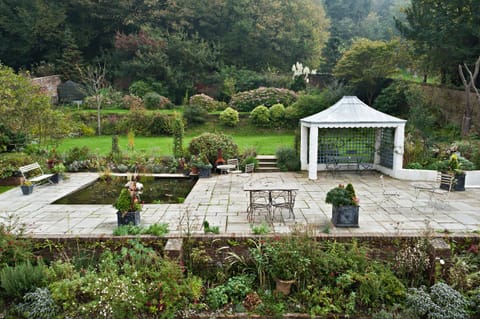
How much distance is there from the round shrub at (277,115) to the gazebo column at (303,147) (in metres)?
7.57

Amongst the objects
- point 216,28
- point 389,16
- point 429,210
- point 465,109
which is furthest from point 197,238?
point 389,16

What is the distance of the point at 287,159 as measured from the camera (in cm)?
1255

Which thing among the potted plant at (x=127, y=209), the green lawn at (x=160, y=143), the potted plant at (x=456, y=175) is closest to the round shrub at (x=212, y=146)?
the green lawn at (x=160, y=143)

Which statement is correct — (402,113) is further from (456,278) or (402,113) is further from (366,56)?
(456,278)

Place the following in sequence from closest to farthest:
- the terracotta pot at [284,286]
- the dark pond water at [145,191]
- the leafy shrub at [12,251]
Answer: the terracotta pot at [284,286] < the leafy shrub at [12,251] < the dark pond water at [145,191]

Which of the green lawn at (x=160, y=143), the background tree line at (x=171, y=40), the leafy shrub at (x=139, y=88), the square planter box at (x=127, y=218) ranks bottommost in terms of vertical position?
the green lawn at (x=160, y=143)

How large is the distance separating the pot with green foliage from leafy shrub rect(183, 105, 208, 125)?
514 inches

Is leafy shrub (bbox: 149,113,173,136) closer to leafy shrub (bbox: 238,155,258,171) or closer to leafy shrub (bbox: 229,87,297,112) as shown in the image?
leafy shrub (bbox: 229,87,297,112)

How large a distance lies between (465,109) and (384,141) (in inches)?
229

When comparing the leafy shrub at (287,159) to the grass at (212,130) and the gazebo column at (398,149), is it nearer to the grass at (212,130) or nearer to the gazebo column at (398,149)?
the grass at (212,130)

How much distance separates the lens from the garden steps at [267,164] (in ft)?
41.0

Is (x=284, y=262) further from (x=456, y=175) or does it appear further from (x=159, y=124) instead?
(x=159, y=124)

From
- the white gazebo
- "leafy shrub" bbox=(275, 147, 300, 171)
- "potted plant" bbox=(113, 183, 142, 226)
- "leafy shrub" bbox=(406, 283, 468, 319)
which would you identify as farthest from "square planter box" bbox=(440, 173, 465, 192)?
"potted plant" bbox=(113, 183, 142, 226)

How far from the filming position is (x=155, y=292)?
4.93 meters
